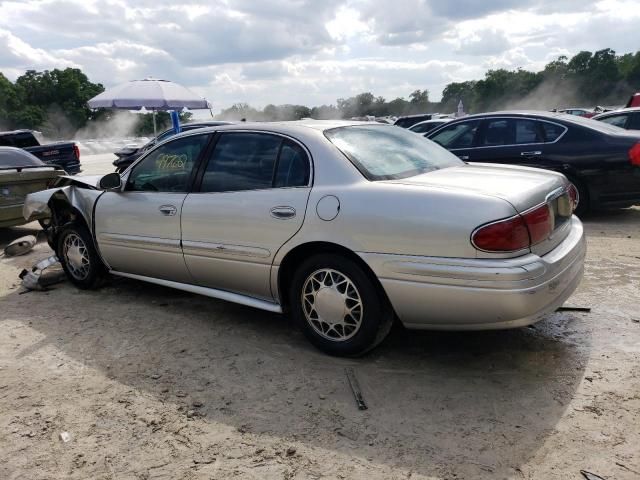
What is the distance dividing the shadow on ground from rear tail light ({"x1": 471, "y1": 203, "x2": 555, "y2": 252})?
824 millimetres

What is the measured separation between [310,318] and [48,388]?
5.46ft

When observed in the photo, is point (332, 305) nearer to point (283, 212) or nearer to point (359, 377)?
point (359, 377)

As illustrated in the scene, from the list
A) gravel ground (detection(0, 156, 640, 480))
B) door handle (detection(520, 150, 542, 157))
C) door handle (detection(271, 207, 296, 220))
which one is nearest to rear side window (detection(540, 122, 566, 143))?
door handle (detection(520, 150, 542, 157))

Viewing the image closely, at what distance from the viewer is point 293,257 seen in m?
3.72

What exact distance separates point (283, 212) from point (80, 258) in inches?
104

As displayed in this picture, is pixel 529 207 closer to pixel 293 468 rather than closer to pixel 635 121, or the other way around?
pixel 293 468

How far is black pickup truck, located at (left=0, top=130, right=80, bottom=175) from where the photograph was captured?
14.1 m

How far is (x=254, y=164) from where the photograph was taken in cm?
399

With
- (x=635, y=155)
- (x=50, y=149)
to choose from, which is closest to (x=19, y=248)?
(x=635, y=155)

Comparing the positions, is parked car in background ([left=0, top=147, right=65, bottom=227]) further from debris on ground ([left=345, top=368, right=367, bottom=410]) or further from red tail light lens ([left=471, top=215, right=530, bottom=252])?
red tail light lens ([left=471, top=215, right=530, bottom=252])

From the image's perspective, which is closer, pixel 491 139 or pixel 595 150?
pixel 595 150

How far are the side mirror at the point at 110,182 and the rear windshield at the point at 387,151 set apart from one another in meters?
2.05

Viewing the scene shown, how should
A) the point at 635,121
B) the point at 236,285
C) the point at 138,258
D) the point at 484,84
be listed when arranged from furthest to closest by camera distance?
1. the point at 484,84
2. the point at 635,121
3. the point at 138,258
4. the point at 236,285

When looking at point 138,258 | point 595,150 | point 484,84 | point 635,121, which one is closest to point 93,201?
point 138,258
